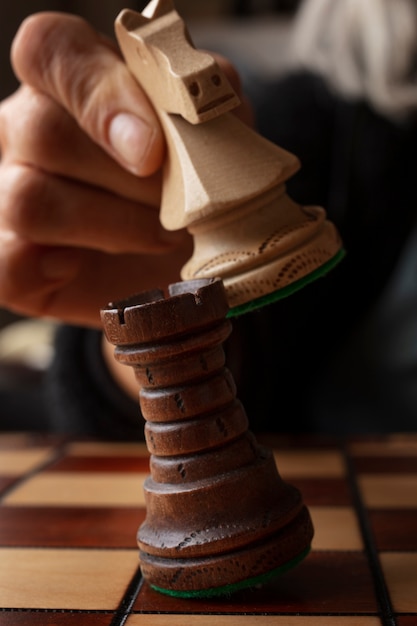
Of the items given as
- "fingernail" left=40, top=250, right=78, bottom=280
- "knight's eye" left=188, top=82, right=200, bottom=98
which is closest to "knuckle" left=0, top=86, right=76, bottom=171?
"fingernail" left=40, top=250, right=78, bottom=280

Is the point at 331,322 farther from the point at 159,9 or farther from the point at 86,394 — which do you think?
the point at 159,9

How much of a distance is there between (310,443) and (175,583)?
1.35ft

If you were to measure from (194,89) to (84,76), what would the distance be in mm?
231

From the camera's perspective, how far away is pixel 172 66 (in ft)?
1.52

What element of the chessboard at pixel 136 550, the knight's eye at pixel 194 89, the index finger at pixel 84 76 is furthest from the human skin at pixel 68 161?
the chessboard at pixel 136 550

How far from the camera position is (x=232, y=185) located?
462 millimetres

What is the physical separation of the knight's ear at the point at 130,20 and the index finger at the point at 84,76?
78 millimetres

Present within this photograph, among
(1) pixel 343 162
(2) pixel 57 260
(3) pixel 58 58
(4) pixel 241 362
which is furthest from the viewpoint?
(1) pixel 343 162

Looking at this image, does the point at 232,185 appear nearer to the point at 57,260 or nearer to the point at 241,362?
the point at 57,260

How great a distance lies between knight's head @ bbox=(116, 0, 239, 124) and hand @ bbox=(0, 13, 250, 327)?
61 millimetres

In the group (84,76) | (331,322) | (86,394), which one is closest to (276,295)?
(84,76)

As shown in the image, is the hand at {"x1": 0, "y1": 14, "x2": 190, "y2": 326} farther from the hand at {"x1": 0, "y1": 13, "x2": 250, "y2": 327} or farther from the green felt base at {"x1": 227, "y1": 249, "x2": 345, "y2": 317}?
the green felt base at {"x1": 227, "y1": 249, "x2": 345, "y2": 317}

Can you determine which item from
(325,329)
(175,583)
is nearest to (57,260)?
(175,583)

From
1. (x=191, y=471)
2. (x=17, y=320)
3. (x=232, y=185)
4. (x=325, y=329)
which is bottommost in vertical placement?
(x=17, y=320)
